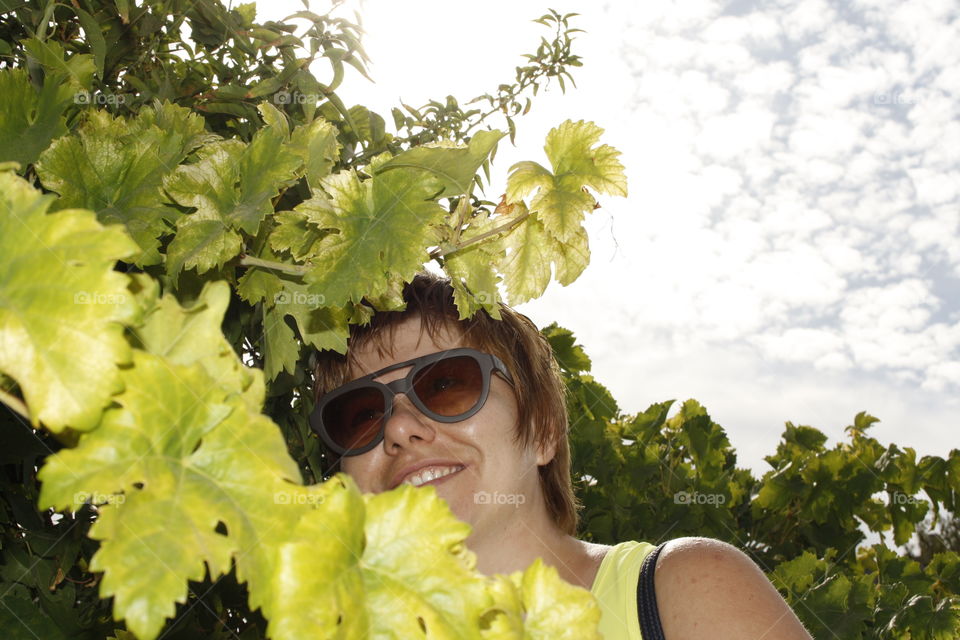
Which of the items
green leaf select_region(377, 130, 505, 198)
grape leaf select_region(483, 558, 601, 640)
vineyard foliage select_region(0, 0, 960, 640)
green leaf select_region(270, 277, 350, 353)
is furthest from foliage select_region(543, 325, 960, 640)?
grape leaf select_region(483, 558, 601, 640)

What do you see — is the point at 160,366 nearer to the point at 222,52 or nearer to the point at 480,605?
the point at 480,605

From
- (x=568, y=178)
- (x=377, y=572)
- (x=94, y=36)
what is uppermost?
(x=94, y=36)

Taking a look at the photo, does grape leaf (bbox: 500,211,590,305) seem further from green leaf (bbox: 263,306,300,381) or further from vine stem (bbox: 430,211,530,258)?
green leaf (bbox: 263,306,300,381)

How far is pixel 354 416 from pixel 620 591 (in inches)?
29.9

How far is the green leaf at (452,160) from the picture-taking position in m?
0.80

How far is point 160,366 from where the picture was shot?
391mm

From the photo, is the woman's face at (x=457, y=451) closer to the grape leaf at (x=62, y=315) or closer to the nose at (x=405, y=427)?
the nose at (x=405, y=427)

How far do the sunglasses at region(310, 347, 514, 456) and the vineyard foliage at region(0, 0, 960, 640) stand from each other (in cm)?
7

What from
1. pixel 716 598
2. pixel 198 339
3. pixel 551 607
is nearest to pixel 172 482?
pixel 198 339

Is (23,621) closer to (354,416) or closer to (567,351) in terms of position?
(354,416)

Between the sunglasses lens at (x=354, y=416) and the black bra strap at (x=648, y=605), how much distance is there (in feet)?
2.39

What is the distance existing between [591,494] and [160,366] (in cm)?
292

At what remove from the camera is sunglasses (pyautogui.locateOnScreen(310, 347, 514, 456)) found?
5.81 ft

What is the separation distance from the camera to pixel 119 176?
0.79 meters
